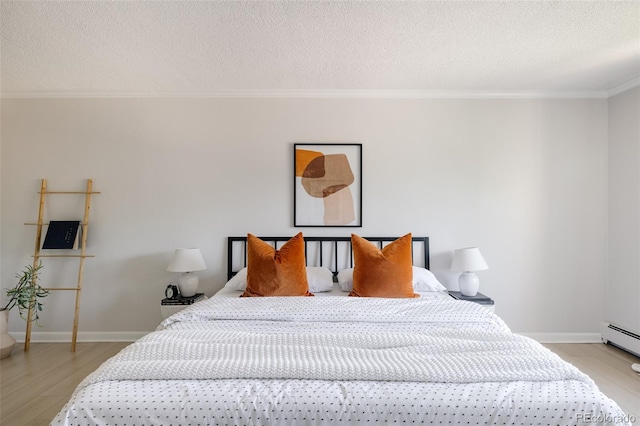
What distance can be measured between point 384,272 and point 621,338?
7.96ft

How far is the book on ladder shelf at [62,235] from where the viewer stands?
137 inches

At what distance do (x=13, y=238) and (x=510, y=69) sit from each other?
494 centimetres

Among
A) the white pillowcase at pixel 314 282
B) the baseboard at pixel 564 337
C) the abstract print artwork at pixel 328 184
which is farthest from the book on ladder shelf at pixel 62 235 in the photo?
the baseboard at pixel 564 337

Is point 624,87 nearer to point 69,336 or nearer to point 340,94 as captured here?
point 340,94

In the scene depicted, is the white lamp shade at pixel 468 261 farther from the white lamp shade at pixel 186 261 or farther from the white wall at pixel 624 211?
the white lamp shade at pixel 186 261

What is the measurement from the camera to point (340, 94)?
3600mm

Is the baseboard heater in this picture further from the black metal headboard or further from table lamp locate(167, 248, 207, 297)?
table lamp locate(167, 248, 207, 297)

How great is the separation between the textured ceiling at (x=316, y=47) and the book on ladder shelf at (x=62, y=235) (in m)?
1.30

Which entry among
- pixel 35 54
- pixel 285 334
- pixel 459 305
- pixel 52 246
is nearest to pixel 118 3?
pixel 35 54

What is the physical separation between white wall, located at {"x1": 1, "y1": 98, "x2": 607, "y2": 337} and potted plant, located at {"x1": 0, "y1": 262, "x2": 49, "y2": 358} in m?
0.11

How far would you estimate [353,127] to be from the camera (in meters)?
3.63

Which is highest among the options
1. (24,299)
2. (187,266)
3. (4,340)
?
(187,266)

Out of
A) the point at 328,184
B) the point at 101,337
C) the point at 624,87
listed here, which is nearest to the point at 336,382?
the point at 328,184

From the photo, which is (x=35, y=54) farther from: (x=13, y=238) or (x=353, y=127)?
(x=353, y=127)
